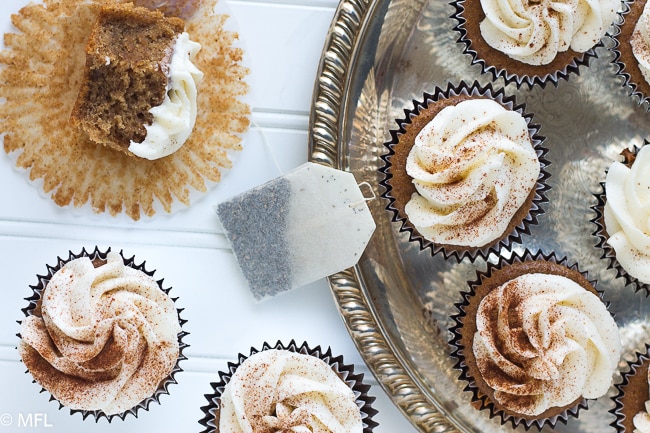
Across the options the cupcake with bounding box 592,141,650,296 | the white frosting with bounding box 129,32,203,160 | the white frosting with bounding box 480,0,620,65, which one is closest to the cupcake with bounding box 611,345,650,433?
the cupcake with bounding box 592,141,650,296

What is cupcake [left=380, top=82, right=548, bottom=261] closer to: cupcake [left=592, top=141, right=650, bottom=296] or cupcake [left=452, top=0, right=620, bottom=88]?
cupcake [left=452, top=0, right=620, bottom=88]

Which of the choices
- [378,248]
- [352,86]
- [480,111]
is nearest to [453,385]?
[378,248]

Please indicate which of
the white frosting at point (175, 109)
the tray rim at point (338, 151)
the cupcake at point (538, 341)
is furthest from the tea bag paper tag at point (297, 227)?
the cupcake at point (538, 341)

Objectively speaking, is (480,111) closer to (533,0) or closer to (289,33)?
(533,0)

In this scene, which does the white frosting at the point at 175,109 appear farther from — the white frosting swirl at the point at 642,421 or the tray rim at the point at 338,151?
the white frosting swirl at the point at 642,421

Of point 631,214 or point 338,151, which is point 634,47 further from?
point 338,151

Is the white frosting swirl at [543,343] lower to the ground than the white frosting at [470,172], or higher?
lower
